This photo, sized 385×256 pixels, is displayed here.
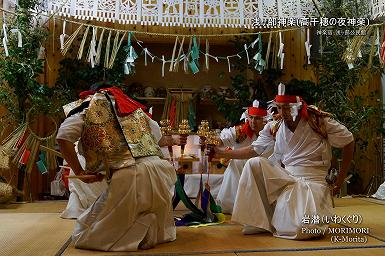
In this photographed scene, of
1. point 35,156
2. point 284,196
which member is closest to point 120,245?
point 284,196

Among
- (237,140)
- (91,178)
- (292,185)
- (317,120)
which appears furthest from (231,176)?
(91,178)

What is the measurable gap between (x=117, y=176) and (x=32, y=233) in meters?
1.01

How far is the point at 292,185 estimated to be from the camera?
309 cm

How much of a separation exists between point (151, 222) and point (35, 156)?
325cm

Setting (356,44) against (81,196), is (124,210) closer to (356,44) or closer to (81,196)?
(81,196)

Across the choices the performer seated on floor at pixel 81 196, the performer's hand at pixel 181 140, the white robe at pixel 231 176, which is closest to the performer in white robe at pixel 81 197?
the performer seated on floor at pixel 81 196

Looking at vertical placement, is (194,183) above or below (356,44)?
below

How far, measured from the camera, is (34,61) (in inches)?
207

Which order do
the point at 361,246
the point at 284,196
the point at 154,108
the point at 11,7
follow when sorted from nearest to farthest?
1. the point at 361,246
2. the point at 284,196
3. the point at 11,7
4. the point at 154,108

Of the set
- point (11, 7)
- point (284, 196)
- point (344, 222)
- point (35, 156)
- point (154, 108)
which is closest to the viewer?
point (284, 196)

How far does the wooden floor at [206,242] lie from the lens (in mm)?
2488

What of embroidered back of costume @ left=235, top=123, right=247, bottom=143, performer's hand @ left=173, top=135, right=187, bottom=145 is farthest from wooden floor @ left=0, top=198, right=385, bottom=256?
embroidered back of costume @ left=235, top=123, right=247, bottom=143

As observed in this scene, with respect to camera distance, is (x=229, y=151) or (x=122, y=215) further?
(x=229, y=151)

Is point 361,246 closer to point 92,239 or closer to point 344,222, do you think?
point 344,222
